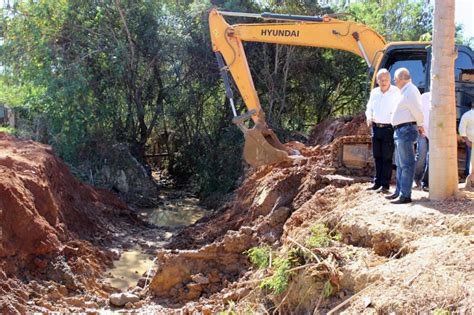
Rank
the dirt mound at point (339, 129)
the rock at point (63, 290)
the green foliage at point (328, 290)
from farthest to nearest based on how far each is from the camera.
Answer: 1. the dirt mound at point (339, 129)
2. the rock at point (63, 290)
3. the green foliage at point (328, 290)

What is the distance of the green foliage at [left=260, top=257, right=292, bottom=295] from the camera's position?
6035 mm

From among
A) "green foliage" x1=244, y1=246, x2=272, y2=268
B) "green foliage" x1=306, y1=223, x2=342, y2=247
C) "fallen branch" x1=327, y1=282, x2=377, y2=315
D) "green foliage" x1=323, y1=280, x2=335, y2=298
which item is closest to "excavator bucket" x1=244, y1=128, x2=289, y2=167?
"green foliage" x1=244, y1=246, x2=272, y2=268

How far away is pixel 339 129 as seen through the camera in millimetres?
13445

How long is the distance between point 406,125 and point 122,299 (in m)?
4.53

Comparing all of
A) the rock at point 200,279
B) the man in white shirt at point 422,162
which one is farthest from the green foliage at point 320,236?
the rock at point 200,279

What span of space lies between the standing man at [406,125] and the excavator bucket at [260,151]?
447 centimetres

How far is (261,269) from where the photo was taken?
7145mm

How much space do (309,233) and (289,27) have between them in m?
6.13

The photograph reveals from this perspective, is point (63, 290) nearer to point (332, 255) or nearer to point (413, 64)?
point (332, 255)

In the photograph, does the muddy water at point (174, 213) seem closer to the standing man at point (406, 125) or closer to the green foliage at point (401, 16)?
the standing man at point (406, 125)

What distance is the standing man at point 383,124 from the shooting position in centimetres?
761

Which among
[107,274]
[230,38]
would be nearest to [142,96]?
[230,38]

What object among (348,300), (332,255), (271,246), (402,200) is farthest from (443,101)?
(271,246)

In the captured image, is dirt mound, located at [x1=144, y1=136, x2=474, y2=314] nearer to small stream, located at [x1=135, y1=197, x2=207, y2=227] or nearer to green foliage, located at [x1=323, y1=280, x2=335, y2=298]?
green foliage, located at [x1=323, y1=280, x2=335, y2=298]
